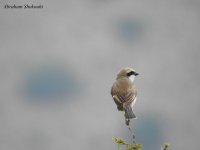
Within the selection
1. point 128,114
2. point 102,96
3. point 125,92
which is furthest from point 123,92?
point 102,96

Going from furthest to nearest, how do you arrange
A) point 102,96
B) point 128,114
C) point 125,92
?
1. point 102,96
2. point 125,92
3. point 128,114

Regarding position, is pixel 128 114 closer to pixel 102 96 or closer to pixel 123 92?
pixel 123 92

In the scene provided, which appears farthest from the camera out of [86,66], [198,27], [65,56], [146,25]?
[146,25]

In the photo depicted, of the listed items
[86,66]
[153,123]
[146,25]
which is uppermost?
[146,25]

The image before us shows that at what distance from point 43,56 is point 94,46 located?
1931 centimetres

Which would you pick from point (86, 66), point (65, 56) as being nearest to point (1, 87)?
point (86, 66)

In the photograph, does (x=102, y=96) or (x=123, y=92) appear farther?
(x=102, y=96)

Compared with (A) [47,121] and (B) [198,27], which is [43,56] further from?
(A) [47,121]

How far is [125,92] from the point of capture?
6969mm

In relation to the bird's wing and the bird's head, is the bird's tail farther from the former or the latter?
the bird's head

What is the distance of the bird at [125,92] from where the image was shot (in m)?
6.83

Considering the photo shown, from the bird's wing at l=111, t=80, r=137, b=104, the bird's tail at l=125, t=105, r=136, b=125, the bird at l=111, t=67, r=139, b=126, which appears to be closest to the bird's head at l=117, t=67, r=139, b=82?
the bird at l=111, t=67, r=139, b=126

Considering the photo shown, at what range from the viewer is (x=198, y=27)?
164 metres

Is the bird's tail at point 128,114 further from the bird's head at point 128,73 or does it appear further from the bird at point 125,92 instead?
the bird's head at point 128,73
